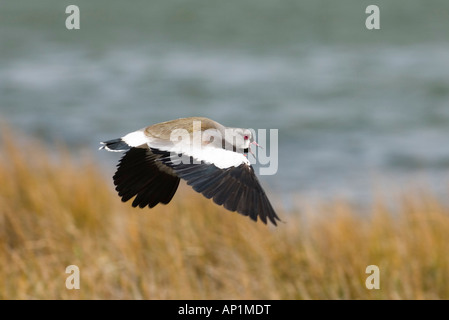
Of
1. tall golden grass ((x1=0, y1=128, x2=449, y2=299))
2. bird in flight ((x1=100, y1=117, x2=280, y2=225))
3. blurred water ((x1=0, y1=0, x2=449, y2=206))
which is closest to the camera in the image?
bird in flight ((x1=100, y1=117, x2=280, y2=225))

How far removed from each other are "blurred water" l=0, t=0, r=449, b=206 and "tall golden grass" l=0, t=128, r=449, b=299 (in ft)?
2.88

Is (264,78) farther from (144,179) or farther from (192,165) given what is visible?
(192,165)

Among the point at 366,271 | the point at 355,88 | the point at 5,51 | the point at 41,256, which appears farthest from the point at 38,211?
the point at 5,51

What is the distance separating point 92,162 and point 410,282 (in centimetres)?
302

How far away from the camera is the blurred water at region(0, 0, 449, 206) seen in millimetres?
11062

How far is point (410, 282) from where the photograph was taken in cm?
557

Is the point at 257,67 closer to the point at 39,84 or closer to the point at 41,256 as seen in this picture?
the point at 39,84

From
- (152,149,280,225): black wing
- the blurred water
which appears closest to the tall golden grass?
the blurred water

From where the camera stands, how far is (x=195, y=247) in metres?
5.91

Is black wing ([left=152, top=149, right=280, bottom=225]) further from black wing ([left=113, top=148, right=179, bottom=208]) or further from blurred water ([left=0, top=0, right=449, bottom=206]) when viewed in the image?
blurred water ([left=0, top=0, right=449, bottom=206])

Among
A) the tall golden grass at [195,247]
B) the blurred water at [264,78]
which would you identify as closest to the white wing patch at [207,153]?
the tall golden grass at [195,247]

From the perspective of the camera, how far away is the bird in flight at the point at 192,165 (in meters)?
1.93

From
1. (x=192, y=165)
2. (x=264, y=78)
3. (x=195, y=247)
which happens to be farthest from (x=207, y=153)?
(x=264, y=78)

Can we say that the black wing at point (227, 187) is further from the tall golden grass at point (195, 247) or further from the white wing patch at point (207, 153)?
the tall golden grass at point (195, 247)
